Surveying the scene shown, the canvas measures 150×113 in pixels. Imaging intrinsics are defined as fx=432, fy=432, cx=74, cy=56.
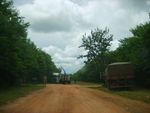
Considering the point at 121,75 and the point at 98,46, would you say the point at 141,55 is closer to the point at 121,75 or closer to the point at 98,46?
the point at 121,75

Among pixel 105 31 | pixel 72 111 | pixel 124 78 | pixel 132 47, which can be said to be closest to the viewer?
pixel 72 111

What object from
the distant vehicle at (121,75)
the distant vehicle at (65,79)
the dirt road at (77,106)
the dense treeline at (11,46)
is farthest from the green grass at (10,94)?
the distant vehicle at (65,79)

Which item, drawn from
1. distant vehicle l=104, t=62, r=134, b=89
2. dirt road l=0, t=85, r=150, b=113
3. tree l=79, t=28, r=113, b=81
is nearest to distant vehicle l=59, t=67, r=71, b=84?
tree l=79, t=28, r=113, b=81

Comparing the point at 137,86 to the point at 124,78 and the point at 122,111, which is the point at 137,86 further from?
the point at 122,111

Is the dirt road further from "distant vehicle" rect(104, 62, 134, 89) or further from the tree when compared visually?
the tree

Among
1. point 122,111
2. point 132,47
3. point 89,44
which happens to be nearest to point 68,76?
point 89,44

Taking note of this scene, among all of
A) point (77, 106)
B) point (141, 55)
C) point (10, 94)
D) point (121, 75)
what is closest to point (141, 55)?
point (141, 55)

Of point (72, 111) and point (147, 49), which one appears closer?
point (72, 111)

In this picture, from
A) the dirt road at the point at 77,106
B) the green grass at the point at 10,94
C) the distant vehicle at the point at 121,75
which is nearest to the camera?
the dirt road at the point at 77,106

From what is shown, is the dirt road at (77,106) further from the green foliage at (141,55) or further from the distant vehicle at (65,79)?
the distant vehicle at (65,79)

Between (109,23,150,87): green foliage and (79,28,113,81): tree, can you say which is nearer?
(109,23,150,87): green foliage

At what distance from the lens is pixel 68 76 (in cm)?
10162

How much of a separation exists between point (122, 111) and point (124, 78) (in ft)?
87.6

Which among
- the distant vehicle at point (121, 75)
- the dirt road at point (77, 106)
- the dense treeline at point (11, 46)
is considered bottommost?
the dirt road at point (77, 106)
